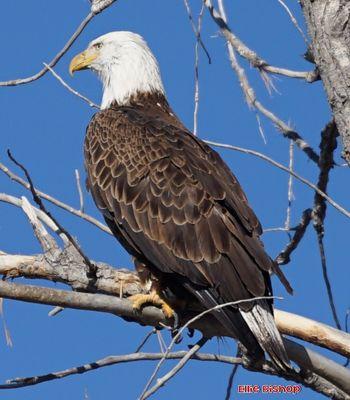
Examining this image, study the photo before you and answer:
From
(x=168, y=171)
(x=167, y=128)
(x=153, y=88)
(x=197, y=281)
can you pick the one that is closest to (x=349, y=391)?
(x=197, y=281)

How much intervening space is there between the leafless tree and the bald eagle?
137 millimetres

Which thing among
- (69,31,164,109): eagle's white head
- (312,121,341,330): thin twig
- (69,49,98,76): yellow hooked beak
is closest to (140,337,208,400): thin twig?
(312,121,341,330): thin twig

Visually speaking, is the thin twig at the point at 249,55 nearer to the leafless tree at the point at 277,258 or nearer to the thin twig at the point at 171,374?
the leafless tree at the point at 277,258

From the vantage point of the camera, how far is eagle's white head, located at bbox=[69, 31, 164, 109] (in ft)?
22.1

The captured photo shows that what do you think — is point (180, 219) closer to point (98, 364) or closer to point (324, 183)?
point (324, 183)

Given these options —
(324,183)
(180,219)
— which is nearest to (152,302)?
(180,219)

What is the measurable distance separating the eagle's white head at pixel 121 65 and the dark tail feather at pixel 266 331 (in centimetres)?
256

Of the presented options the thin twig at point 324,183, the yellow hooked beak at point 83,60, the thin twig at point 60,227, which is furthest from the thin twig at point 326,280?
the yellow hooked beak at point 83,60

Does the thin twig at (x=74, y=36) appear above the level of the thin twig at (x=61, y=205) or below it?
above

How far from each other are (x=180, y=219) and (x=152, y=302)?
55 centimetres

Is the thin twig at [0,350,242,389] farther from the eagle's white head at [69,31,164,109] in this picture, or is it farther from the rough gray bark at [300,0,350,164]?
the eagle's white head at [69,31,164,109]

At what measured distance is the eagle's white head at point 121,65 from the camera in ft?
22.1

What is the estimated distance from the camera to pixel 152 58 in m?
6.98

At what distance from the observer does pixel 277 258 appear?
5.30 metres
